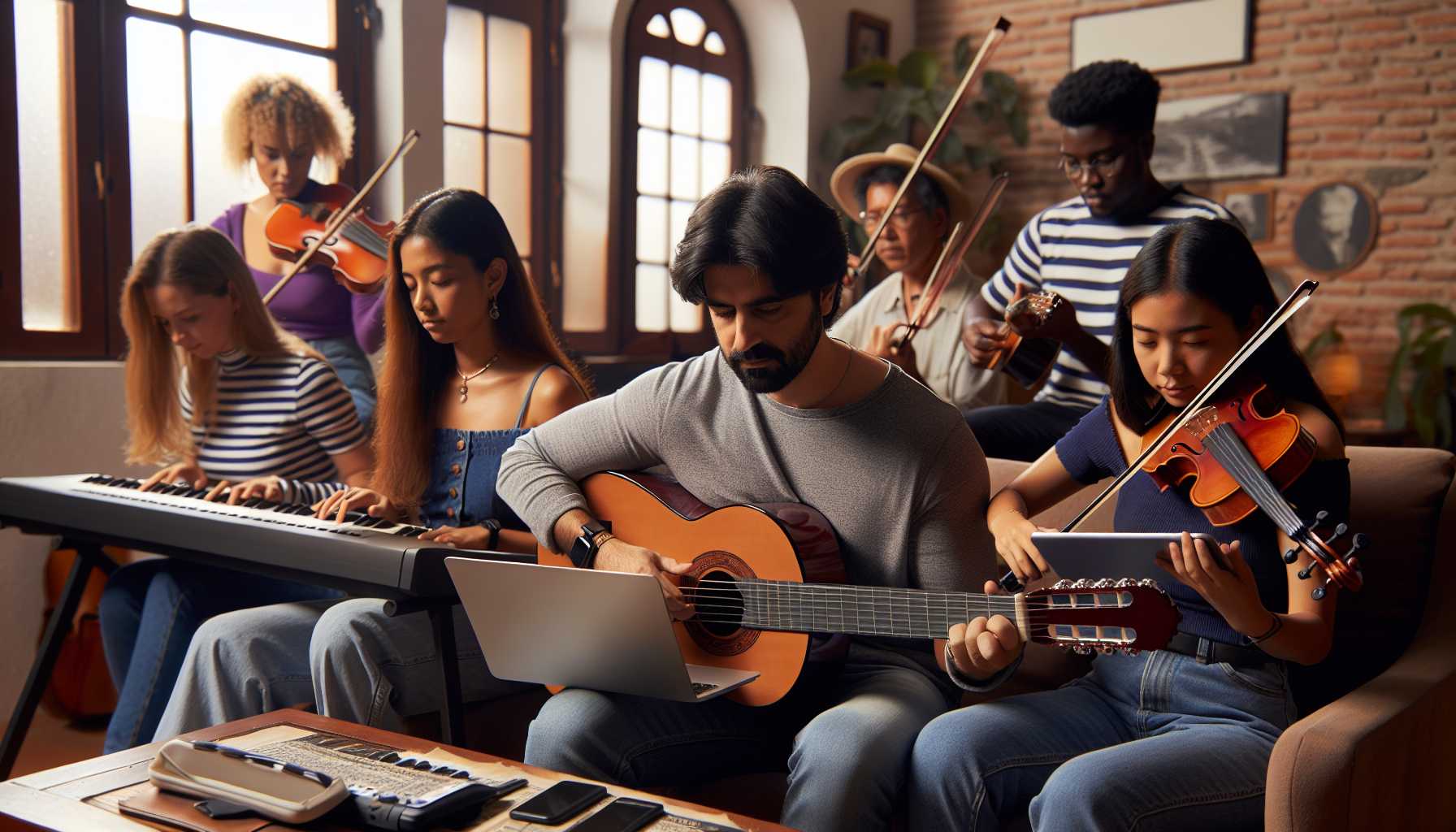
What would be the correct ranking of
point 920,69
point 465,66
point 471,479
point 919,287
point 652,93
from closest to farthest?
point 471,479 → point 919,287 → point 465,66 → point 652,93 → point 920,69

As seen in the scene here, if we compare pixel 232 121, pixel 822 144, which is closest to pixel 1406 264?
pixel 822 144

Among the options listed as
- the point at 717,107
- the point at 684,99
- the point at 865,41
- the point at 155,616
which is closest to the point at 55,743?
the point at 155,616

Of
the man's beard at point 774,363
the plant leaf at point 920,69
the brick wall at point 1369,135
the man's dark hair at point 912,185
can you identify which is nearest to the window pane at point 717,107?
the plant leaf at point 920,69

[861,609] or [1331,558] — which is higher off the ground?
[1331,558]

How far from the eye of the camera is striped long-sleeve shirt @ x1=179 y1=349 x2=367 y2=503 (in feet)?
7.59

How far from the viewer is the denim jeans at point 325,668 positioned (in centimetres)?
180

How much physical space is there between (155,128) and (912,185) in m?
2.10

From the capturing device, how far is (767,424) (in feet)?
5.65

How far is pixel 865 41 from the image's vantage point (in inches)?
231

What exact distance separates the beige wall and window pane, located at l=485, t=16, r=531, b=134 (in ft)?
6.09

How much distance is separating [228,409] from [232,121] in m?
1.07

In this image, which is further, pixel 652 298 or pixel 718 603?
pixel 652 298

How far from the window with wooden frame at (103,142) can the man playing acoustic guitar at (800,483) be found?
2.07 metres

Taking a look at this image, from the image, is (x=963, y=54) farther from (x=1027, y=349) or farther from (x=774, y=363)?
(x=774, y=363)
